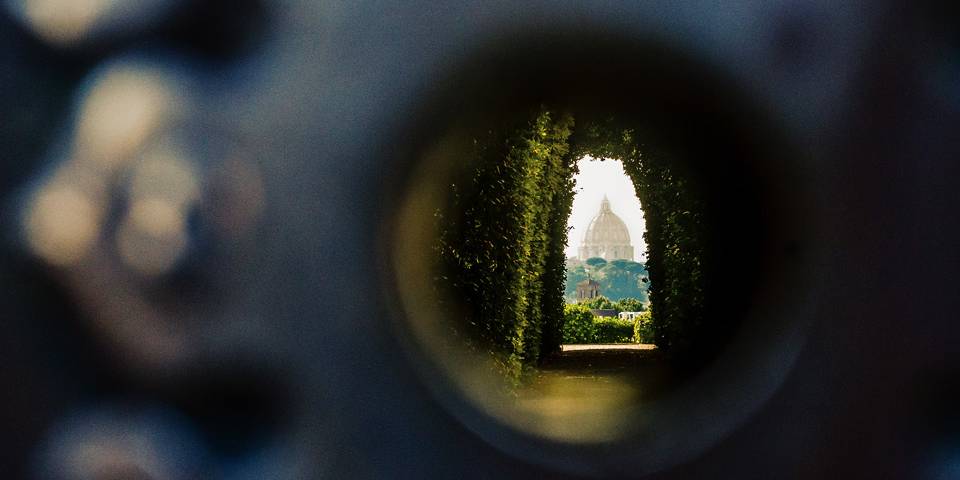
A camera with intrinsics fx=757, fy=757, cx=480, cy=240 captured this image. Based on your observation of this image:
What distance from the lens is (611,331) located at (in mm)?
24656

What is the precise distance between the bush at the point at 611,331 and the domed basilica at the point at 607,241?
71.9m

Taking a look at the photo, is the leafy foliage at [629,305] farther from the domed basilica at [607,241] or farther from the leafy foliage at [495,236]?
the domed basilica at [607,241]

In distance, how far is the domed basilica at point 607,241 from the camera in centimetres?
9799

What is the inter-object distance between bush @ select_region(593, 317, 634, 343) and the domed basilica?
236ft

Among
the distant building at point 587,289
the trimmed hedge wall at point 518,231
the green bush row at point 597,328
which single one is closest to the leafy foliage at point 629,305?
the green bush row at point 597,328

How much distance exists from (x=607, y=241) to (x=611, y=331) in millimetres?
76499

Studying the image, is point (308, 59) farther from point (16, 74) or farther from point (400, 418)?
point (400, 418)

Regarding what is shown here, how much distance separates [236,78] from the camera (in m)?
1.90

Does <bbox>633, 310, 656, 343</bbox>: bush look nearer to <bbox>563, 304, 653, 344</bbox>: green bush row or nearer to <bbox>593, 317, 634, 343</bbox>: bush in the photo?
<bbox>563, 304, 653, 344</bbox>: green bush row

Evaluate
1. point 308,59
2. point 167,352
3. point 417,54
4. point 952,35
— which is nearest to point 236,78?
point 308,59

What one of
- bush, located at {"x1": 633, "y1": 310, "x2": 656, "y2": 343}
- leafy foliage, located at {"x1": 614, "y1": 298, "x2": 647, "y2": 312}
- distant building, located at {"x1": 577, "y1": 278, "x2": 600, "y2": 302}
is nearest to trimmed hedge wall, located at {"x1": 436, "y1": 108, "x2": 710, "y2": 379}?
bush, located at {"x1": 633, "y1": 310, "x2": 656, "y2": 343}

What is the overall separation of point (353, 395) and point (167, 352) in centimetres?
48

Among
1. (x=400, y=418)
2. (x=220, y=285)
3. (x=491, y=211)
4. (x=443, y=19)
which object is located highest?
(x=491, y=211)

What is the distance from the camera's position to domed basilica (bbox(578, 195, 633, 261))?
9799 cm
